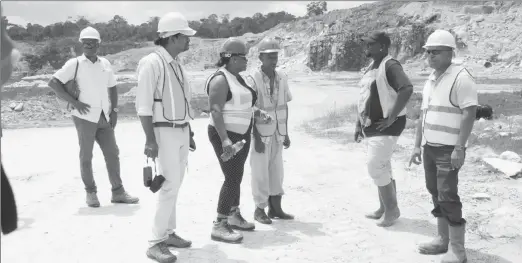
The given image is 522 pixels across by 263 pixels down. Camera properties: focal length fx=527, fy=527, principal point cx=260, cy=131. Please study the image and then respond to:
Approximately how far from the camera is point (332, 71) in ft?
158

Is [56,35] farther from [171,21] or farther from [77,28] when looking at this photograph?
[171,21]

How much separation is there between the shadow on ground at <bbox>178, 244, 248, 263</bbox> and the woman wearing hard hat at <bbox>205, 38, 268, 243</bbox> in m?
0.23

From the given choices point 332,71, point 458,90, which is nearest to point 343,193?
point 458,90

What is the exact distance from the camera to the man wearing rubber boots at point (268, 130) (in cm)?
549

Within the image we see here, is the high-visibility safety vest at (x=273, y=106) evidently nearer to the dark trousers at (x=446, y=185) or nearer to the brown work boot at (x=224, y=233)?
the brown work boot at (x=224, y=233)

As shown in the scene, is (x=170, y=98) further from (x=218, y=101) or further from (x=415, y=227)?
(x=415, y=227)

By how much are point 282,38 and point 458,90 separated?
198 feet

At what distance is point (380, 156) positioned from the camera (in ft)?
17.9

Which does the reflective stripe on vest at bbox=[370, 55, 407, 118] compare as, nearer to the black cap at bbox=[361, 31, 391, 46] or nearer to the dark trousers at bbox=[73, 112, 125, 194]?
the black cap at bbox=[361, 31, 391, 46]

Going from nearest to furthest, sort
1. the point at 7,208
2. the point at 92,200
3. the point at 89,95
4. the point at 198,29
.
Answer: the point at 7,208 → the point at 89,95 → the point at 92,200 → the point at 198,29

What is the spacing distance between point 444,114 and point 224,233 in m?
2.34

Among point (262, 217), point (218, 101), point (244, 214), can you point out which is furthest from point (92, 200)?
point (218, 101)

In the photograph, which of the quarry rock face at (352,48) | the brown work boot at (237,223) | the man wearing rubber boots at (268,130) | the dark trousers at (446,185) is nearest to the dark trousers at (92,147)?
the brown work boot at (237,223)

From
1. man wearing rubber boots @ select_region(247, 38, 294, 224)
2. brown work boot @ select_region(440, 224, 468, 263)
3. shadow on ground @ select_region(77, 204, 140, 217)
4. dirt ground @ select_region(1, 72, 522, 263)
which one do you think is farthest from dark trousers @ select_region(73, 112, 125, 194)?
brown work boot @ select_region(440, 224, 468, 263)
